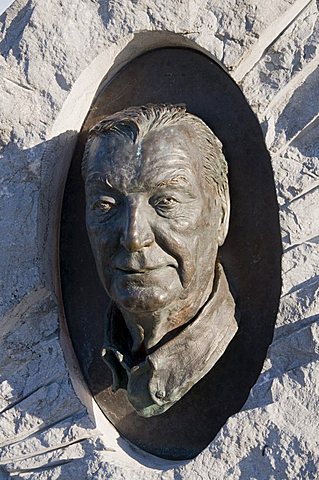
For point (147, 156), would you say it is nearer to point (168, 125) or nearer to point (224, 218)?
point (168, 125)

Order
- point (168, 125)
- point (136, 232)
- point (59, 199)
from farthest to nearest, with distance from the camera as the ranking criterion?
point (59, 199) < point (168, 125) < point (136, 232)

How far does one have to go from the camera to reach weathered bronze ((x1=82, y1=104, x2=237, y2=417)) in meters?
2.89

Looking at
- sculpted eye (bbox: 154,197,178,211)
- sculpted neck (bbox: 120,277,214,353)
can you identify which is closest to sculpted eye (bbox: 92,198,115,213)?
sculpted eye (bbox: 154,197,178,211)

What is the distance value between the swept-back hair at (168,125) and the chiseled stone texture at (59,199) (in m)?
0.15

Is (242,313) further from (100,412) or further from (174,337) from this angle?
(100,412)

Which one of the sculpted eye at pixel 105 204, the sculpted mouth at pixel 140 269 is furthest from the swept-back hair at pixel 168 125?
the sculpted mouth at pixel 140 269

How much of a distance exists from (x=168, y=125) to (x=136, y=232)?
29cm

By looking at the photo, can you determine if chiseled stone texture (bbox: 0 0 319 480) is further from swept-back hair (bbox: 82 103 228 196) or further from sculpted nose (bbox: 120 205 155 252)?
sculpted nose (bbox: 120 205 155 252)

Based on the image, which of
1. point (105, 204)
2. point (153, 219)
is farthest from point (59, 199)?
point (153, 219)

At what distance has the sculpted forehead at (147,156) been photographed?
2891mm

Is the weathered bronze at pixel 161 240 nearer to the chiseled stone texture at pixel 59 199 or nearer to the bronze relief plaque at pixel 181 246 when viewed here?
the bronze relief plaque at pixel 181 246

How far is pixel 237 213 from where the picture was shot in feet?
10.0

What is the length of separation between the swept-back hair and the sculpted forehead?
0.02m

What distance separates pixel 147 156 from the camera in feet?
9.51
